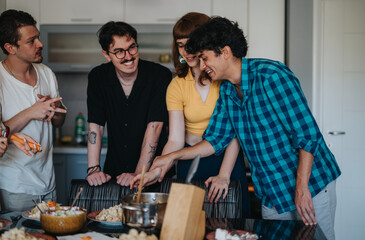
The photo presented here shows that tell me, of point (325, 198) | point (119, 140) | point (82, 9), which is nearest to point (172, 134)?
point (119, 140)

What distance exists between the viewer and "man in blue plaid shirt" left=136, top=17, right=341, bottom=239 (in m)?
1.61

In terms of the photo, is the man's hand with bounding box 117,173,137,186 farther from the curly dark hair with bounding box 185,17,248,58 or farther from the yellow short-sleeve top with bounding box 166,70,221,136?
the curly dark hair with bounding box 185,17,248,58

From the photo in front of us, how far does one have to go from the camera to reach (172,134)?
2072 millimetres

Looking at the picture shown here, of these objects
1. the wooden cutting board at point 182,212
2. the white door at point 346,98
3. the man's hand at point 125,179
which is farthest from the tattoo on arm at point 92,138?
the white door at point 346,98

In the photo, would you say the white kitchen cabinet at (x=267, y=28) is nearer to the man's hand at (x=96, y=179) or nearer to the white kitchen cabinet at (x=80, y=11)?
the white kitchen cabinet at (x=80, y=11)

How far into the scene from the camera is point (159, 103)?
227 centimetres

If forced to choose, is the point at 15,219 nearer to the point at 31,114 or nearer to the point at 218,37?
the point at 31,114

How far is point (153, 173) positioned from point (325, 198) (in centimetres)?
75

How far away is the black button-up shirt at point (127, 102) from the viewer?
7.54 ft

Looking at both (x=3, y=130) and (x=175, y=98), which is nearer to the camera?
(x=3, y=130)

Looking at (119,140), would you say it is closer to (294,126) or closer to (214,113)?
(214,113)

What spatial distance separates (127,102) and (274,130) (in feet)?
3.07

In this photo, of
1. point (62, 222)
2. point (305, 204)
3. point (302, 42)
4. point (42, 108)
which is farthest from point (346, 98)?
point (62, 222)

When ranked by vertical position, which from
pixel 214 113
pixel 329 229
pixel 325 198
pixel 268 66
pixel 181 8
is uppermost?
pixel 181 8
